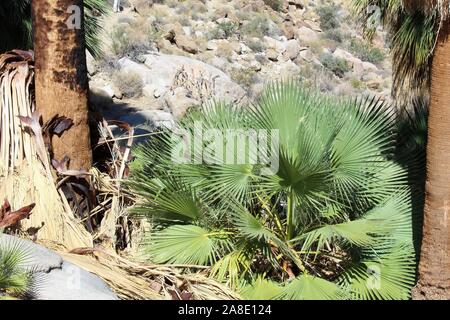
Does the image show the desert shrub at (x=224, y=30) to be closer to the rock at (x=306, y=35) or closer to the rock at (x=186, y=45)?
the rock at (x=186, y=45)

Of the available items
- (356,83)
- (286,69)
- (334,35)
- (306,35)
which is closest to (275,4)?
(306,35)

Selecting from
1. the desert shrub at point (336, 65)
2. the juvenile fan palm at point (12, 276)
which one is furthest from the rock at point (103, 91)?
the juvenile fan palm at point (12, 276)

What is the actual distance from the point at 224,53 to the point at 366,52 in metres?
7.14

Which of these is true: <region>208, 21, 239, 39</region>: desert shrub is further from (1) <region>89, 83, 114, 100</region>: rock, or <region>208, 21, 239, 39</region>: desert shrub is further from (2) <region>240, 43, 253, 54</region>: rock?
(1) <region>89, 83, 114, 100</region>: rock

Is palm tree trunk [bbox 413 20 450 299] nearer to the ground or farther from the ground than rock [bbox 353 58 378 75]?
nearer to the ground

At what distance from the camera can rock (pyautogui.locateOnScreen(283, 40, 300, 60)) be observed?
29.5 m

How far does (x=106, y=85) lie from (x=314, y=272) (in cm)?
1510

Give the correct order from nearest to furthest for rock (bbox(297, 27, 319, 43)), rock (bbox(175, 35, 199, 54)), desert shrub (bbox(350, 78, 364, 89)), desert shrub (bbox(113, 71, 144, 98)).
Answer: desert shrub (bbox(113, 71, 144, 98)) → rock (bbox(175, 35, 199, 54)) → desert shrub (bbox(350, 78, 364, 89)) → rock (bbox(297, 27, 319, 43))

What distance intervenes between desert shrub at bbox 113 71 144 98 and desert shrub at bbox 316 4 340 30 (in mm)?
15561

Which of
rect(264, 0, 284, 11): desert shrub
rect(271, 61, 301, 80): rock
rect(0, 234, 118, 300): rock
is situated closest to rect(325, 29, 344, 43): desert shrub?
rect(264, 0, 284, 11): desert shrub

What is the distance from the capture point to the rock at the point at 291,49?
96.8ft

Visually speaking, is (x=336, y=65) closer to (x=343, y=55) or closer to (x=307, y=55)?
(x=307, y=55)

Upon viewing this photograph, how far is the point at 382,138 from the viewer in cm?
711

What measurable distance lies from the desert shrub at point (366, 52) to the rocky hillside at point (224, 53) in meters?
0.04
